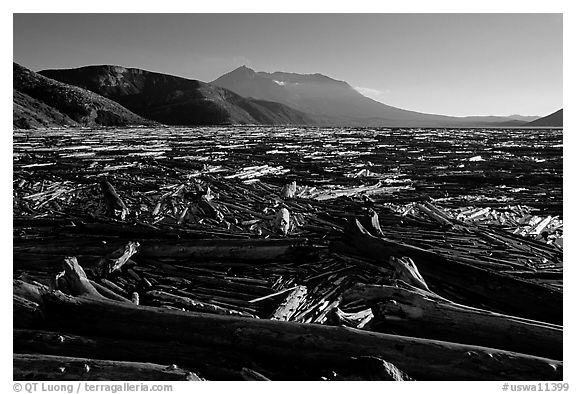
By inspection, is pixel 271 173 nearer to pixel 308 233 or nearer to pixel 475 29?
pixel 308 233

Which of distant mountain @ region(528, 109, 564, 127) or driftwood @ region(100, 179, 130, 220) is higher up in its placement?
distant mountain @ region(528, 109, 564, 127)

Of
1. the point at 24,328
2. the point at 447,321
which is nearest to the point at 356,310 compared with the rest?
the point at 447,321

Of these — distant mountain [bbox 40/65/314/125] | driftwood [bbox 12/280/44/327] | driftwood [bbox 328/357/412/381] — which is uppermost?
distant mountain [bbox 40/65/314/125]

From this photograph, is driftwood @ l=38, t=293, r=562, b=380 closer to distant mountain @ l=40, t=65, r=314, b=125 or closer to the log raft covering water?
the log raft covering water

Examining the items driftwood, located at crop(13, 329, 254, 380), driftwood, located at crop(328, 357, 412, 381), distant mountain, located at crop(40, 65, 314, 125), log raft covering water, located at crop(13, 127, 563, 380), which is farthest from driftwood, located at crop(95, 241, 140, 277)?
distant mountain, located at crop(40, 65, 314, 125)

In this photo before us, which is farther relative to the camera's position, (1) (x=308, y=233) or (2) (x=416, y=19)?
(1) (x=308, y=233)

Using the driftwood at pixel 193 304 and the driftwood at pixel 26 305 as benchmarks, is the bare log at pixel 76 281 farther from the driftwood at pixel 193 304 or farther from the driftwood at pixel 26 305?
the driftwood at pixel 193 304
